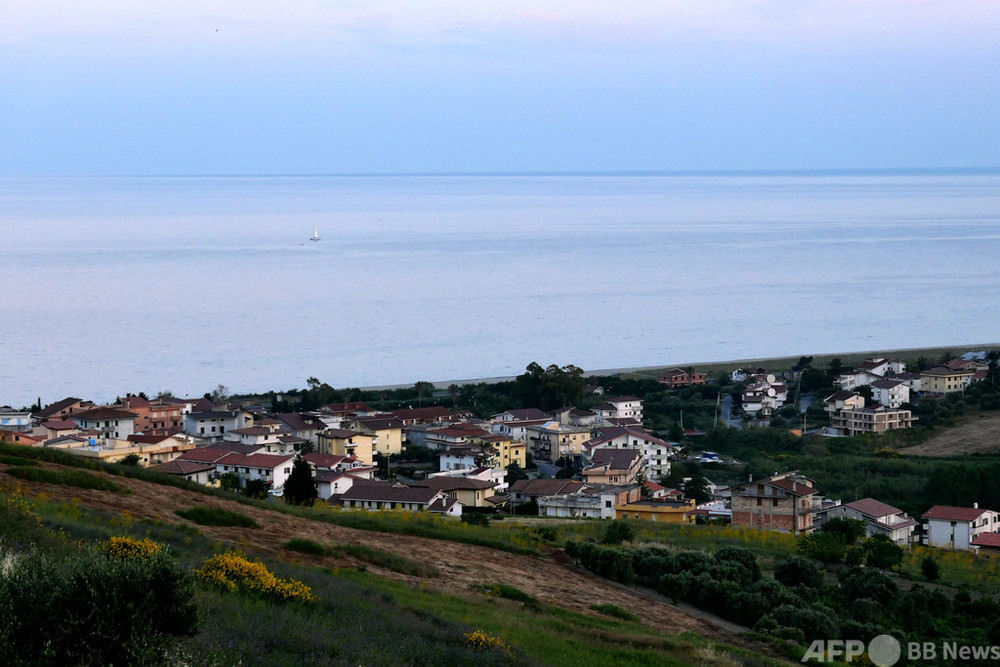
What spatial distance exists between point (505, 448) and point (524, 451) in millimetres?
1081

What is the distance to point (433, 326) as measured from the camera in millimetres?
63875

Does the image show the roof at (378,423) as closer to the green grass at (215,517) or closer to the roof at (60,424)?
the roof at (60,424)

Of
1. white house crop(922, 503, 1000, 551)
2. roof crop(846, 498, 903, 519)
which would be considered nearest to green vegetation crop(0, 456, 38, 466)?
roof crop(846, 498, 903, 519)

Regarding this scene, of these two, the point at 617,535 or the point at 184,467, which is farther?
the point at 184,467

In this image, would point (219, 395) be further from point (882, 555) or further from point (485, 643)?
point (485, 643)

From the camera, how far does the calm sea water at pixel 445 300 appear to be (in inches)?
2084

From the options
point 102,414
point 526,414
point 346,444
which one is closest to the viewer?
→ point 102,414

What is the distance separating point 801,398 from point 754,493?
2353 cm

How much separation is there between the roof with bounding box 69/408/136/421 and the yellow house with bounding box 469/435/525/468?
36.2ft

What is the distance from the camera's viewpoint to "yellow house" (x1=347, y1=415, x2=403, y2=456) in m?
36.9

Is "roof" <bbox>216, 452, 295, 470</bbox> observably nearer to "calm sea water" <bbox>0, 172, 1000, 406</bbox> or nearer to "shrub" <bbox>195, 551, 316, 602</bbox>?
"calm sea water" <bbox>0, 172, 1000, 406</bbox>

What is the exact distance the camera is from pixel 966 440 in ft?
130

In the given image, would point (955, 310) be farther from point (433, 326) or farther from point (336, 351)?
point (336, 351)

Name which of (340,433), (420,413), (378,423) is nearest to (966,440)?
(420,413)
